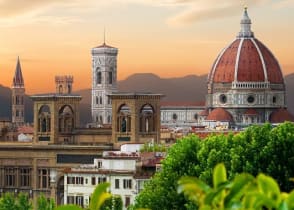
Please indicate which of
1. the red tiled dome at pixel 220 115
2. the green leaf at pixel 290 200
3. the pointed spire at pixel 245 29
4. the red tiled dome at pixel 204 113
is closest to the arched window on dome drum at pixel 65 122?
the red tiled dome at pixel 220 115

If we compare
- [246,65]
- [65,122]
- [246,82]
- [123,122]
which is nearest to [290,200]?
[123,122]

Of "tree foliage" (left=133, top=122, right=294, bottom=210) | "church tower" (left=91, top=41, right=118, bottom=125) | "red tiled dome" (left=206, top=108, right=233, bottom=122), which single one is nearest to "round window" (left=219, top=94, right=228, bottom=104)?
"red tiled dome" (left=206, top=108, right=233, bottom=122)

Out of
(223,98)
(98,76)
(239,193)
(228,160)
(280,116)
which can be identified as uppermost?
(98,76)

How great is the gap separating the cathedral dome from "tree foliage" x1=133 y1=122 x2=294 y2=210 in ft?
423

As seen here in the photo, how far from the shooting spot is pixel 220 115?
542 feet

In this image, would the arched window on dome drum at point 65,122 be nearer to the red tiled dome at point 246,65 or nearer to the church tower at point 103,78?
the red tiled dome at point 246,65

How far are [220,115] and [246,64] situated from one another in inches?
628

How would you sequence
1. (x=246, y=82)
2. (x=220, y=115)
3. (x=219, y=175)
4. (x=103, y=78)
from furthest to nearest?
(x=103, y=78)
(x=246, y=82)
(x=220, y=115)
(x=219, y=175)

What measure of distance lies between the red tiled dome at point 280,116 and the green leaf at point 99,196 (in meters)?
158

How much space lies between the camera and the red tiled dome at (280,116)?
540 feet

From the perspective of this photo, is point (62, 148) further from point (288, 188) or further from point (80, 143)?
point (288, 188)

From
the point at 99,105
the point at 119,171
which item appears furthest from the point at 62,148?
the point at 99,105

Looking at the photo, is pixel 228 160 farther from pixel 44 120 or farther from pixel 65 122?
pixel 44 120

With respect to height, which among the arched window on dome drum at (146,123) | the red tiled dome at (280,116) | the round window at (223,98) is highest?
the round window at (223,98)
